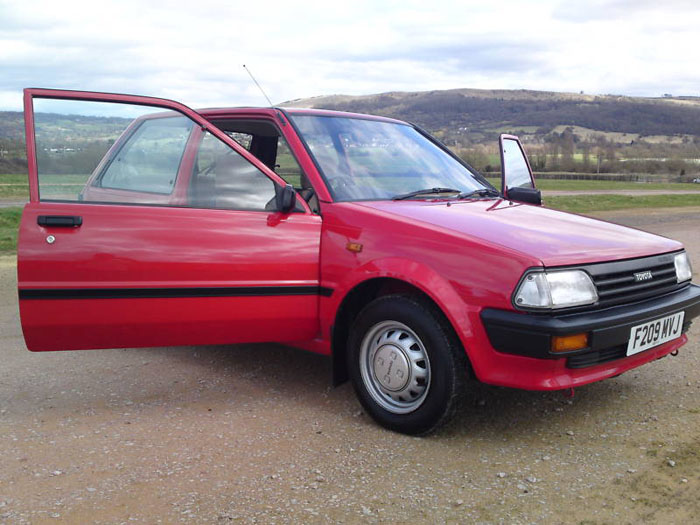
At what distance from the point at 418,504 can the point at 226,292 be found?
5.02 feet

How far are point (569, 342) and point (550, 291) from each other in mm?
247

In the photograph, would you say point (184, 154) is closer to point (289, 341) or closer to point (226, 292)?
point (226, 292)

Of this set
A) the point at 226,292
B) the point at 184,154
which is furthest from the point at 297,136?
the point at 226,292

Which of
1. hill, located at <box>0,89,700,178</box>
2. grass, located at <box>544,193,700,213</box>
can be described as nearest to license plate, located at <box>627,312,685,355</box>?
grass, located at <box>544,193,700,213</box>

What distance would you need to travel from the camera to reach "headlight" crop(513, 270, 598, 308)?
2.98 meters

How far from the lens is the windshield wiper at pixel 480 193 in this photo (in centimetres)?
422

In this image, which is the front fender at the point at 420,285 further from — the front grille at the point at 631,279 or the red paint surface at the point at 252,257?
the front grille at the point at 631,279

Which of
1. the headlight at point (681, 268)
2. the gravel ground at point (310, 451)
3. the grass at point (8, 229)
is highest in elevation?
the headlight at point (681, 268)

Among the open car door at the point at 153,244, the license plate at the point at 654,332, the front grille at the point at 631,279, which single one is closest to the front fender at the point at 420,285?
the open car door at the point at 153,244

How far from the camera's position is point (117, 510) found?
105 inches

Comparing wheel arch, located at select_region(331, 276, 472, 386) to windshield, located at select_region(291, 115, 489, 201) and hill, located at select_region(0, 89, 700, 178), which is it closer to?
windshield, located at select_region(291, 115, 489, 201)

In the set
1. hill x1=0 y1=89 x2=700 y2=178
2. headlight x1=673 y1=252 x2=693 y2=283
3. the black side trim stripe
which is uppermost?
hill x1=0 y1=89 x2=700 y2=178

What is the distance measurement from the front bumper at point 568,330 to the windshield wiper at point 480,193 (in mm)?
1303

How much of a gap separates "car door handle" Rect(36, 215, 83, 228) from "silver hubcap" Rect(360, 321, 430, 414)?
5.38 ft
